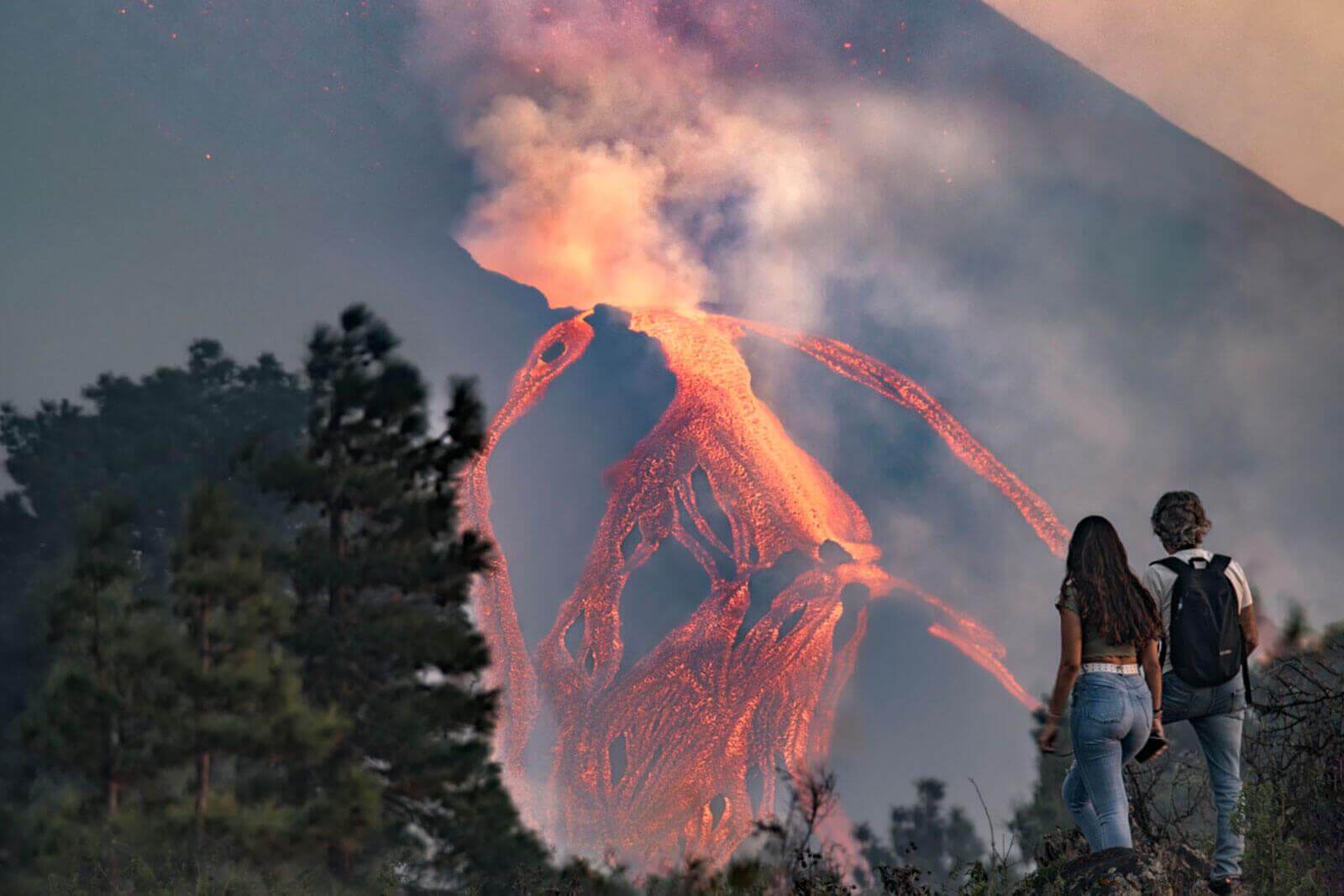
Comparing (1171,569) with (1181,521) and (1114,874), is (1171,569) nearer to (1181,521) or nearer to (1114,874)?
(1181,521)

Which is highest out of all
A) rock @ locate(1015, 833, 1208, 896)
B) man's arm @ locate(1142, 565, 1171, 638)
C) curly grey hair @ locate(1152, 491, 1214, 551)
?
curly grey hair @ locate(1152, 491, 1214, 551)

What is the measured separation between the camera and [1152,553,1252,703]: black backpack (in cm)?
763

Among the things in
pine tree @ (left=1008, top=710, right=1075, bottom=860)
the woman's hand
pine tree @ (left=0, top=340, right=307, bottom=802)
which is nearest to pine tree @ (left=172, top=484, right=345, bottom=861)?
pine tree @ (left=0, top=340, right=307, bottom=802)

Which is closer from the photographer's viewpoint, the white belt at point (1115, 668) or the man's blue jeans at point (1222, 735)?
the white belt at point (1115, 668)

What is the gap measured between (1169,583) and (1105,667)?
0.90 m

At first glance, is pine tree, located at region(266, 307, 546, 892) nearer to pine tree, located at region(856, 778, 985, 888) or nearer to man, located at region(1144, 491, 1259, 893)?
man, located at region(1144, 491, 1259, 893)

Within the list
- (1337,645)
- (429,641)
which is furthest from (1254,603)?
Result: (429,641)

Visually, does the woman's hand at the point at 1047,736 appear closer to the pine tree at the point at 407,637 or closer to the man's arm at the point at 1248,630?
the man's arm at the point at 1248,630

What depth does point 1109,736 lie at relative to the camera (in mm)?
7148

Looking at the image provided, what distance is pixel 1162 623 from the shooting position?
738 centimetres

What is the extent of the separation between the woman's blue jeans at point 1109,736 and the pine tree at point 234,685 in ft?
34.8

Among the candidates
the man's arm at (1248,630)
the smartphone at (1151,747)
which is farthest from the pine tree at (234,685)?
the man's arm at (1248,630)

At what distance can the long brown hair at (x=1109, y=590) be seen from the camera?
709 centimetres

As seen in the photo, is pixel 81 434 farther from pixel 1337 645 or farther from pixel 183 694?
pixel 1337 645
